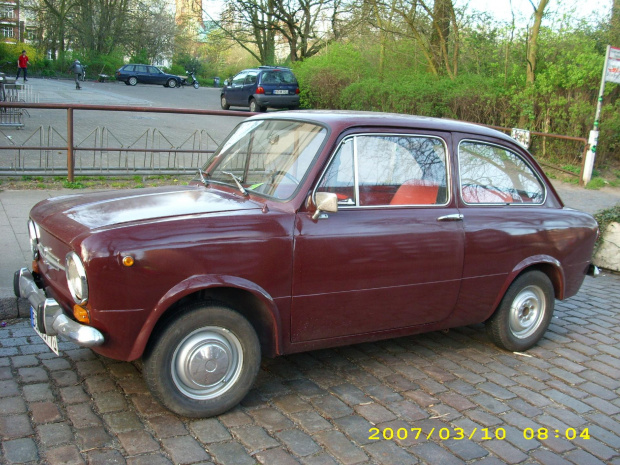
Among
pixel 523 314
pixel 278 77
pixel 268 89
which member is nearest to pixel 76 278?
pixel 523 314

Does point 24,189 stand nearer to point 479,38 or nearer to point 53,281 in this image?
point 53,281

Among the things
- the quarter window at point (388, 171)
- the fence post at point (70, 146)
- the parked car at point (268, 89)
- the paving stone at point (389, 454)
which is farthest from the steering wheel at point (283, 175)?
the parked car at point (268, 89)

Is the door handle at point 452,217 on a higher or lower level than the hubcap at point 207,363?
higher

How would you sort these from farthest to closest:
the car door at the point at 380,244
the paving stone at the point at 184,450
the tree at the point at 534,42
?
1. the tree at the point at 534,42
2. the car door at the point at 380,244
3. the paving stone at the point at 184,450

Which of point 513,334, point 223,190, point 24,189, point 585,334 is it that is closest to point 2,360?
point 223,190

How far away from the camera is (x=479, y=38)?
1781 cm

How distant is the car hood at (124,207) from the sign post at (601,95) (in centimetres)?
1155

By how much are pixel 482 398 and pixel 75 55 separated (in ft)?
186

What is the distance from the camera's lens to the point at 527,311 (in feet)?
16.8

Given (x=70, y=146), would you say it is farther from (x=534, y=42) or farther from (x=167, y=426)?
(x=534, y=42)

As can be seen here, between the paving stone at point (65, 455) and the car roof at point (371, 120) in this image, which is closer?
the paving stone at point (65, 455)

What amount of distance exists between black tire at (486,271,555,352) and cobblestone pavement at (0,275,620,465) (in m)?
0.13

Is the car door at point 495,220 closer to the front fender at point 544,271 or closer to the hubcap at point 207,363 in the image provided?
the front fender at point 544,271

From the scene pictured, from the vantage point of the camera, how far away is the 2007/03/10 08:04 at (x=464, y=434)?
11.8 ft
